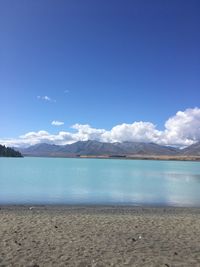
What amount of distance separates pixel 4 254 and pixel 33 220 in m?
6.37

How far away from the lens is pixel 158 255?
10.5 m

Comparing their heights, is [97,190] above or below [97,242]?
below

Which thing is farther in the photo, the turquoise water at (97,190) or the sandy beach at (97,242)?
the turquoise water at (97,190)

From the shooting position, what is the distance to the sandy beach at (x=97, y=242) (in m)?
9.80

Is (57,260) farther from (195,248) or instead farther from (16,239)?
(195,248)

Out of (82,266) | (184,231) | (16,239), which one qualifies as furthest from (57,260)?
(184,231)

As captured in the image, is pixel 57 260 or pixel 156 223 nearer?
pixel 57 260

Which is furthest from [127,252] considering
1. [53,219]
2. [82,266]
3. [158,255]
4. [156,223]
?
[53,219]

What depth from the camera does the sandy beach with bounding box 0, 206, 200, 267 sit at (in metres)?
9.80

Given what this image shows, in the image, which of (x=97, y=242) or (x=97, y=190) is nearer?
(x=97, y=242)

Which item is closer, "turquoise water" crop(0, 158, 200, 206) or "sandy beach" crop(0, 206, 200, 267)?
"sandy beach" crop(0, 206, 200, 267)

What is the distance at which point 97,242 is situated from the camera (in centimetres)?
1194

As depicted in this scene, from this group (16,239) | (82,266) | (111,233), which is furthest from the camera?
(111,233)

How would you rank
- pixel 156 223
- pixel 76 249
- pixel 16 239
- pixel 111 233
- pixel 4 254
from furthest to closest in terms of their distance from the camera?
pixel 156 223 < pixel 111 233 < pixel 16 239 < pixel 76 249 < pixel 4 254
